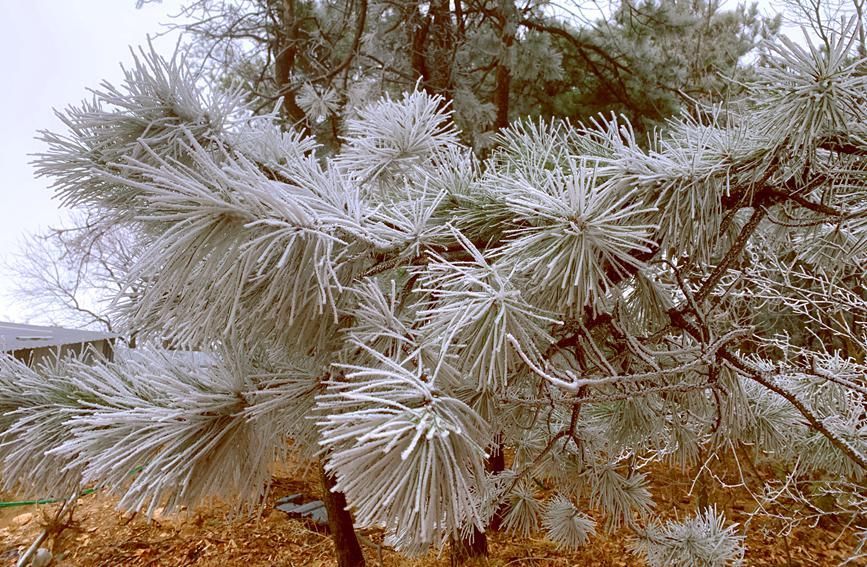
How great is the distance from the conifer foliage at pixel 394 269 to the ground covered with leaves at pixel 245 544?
154cm

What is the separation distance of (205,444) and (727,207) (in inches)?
25.4

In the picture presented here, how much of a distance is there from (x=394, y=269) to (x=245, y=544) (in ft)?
6.63

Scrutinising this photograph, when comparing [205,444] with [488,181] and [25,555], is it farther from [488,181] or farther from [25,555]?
[25,555]

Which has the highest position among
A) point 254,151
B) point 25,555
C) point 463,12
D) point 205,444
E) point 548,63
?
point 463,12

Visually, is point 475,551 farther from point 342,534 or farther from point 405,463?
point 405,463

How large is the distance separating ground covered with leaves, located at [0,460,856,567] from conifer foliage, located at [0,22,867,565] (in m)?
1.54

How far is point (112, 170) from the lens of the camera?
630mm

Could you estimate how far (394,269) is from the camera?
0.65m

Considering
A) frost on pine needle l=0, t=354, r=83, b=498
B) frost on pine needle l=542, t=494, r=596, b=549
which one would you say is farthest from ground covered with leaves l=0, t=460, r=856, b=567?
frost on pine needle l=0, t=354, r=83, b=498

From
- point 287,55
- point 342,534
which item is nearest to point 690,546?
point 342,534

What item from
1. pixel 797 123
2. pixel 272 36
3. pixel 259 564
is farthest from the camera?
pixel 272 36

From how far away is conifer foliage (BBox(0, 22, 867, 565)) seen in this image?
0.44 metres

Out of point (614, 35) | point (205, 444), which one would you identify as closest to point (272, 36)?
point (614, 35)

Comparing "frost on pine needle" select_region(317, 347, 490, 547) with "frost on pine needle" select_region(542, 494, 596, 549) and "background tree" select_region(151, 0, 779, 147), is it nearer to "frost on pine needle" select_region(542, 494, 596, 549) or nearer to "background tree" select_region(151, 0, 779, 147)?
"frost on pine needle" select_region(542, 494, 596, 549)
